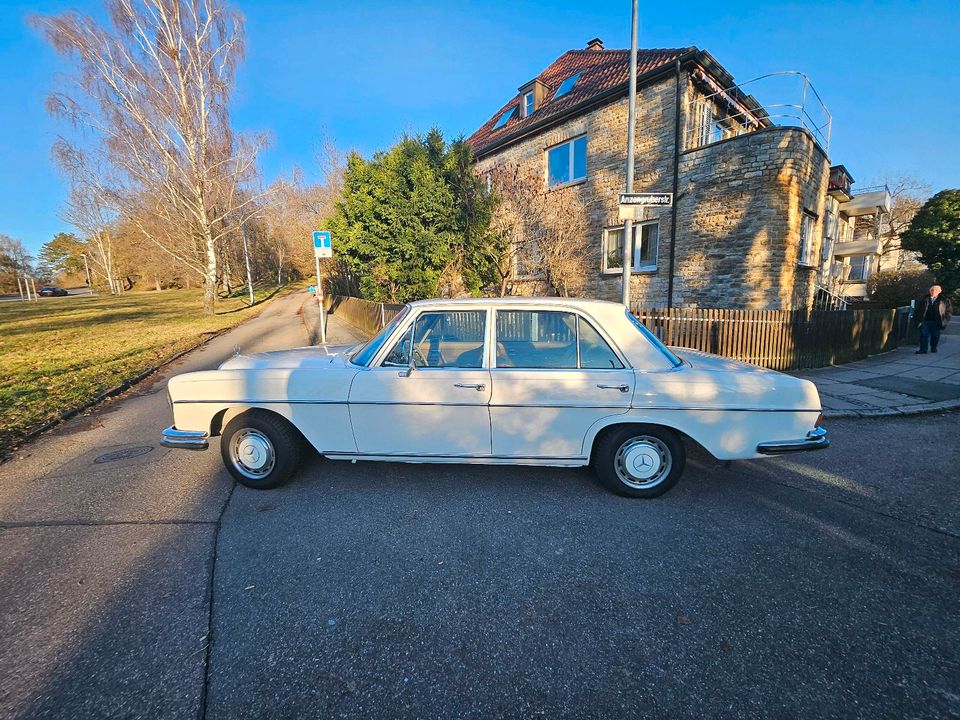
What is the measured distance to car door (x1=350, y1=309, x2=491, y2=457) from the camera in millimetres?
3305

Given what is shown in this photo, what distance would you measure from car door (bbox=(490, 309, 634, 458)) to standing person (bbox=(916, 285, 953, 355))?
11.3m

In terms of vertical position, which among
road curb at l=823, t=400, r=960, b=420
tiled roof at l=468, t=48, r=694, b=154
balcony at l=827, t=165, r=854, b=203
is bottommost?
road curb at l=823, t=400, r=960, b=420

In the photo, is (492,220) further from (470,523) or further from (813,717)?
(813,717)

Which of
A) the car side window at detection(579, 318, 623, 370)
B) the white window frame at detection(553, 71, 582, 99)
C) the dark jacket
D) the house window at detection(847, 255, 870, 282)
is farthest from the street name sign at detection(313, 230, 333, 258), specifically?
the house window at detection(847, 255, 870, 282)

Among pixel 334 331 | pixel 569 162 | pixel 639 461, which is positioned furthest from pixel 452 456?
pixel 569 162

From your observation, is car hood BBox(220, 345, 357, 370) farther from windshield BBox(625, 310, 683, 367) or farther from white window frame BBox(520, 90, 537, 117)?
white window frame BBox(520, 90, 537, 117)

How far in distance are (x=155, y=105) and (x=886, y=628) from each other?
26409 millimetres

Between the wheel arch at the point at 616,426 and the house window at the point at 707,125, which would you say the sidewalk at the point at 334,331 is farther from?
the house window at the point at 707,125

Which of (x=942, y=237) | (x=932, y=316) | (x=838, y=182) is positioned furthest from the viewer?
(x=838, y=182)

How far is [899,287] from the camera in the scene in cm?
1864

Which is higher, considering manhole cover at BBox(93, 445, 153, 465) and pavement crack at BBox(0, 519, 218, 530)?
pavement crack at BBox(0, 519, 218, 530)

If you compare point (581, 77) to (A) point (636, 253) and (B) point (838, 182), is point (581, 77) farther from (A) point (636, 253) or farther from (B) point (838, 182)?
(B) point (838, 182)

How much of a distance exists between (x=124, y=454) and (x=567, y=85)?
1872cm

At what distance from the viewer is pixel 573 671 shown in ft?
6.13
